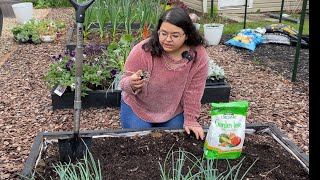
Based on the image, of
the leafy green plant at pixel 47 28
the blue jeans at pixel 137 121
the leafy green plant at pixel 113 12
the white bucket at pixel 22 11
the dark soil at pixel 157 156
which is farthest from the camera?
the white bucket at pixel 22 11

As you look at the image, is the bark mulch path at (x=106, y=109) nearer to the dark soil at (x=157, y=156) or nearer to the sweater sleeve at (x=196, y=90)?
the dark soil at (x=157, y=156)

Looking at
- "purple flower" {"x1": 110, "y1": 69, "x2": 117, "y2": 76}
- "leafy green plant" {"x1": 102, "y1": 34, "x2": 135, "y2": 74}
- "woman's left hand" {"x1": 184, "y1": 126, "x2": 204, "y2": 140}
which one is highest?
"leafy green plant" {"x1": 102, "y1": 34, "x2": 135, "y2": 74}

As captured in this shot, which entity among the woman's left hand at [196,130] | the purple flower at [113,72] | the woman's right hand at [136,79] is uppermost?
the woman's right hand at [136,79]

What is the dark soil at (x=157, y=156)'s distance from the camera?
184 centimetres

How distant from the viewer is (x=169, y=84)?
2262 mm

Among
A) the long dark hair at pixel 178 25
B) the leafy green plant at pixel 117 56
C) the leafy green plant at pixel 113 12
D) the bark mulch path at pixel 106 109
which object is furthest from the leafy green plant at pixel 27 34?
the long dark hair at pixel 178 25

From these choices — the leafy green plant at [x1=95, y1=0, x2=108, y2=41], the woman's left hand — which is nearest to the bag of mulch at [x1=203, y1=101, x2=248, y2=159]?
the woman's left hand

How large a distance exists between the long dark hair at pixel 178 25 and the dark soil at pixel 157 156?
18.9 inches

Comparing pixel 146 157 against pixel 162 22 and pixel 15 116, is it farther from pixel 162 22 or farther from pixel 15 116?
pixel 15 116

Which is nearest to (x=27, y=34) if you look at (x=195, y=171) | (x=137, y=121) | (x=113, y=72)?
(x=113, y=72)

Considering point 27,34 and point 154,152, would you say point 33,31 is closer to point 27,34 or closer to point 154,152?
point 27,34

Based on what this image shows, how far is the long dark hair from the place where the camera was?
205cm

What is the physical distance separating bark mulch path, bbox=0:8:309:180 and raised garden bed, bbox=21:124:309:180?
0.51 meters

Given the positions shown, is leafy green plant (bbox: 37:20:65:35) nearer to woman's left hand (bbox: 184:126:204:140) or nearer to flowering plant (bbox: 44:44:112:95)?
flowering plant (bbox: 44:44:112:95)
